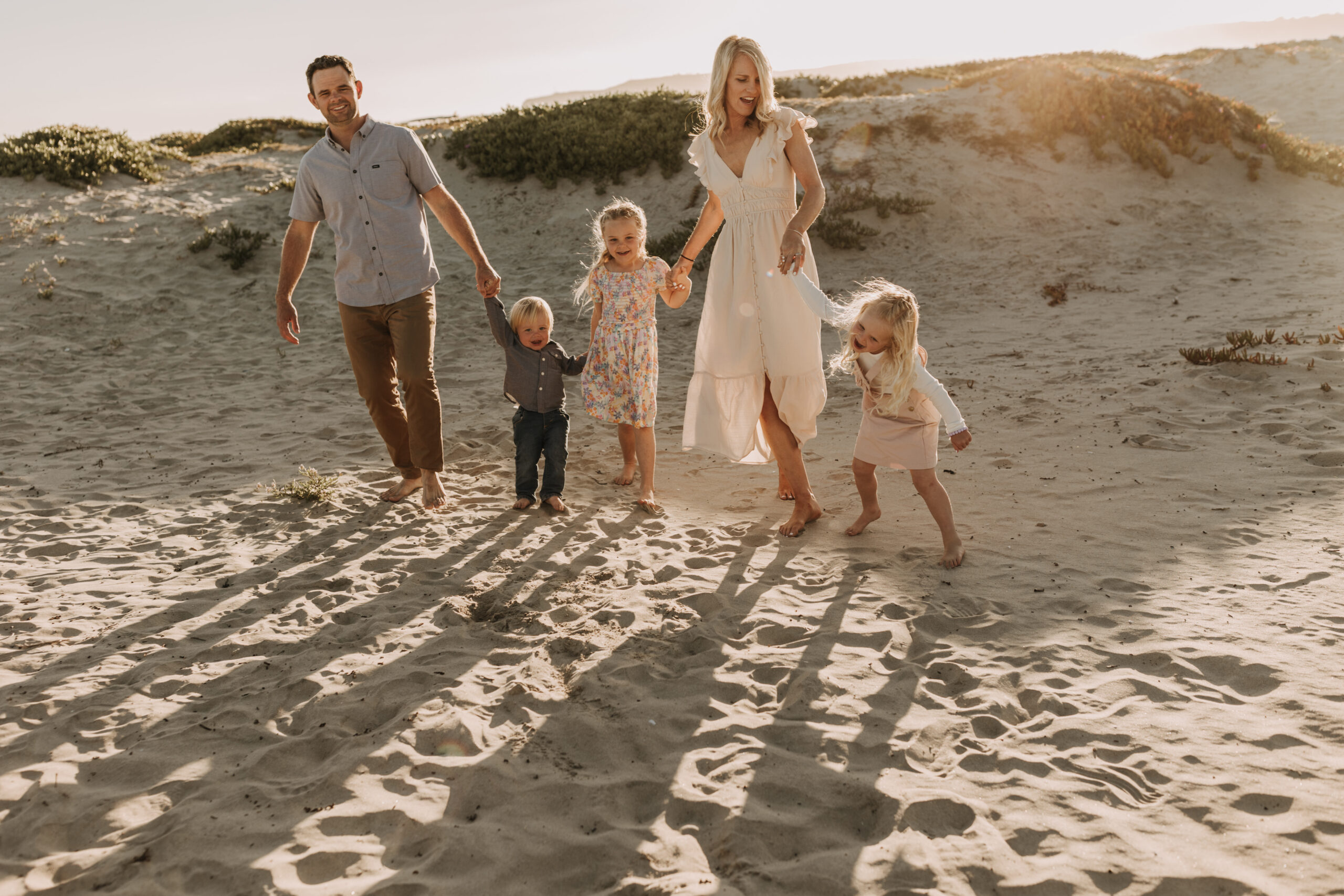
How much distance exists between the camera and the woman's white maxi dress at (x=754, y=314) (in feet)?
15.1

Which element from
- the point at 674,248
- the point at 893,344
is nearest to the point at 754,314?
the point at 893,344

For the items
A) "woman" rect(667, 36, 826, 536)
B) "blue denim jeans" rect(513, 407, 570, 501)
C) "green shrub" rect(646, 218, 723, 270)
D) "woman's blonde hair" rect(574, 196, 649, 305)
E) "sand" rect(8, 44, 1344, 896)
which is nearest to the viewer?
"sand" rect(8, 44, 1344, 896)

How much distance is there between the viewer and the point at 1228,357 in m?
7.16

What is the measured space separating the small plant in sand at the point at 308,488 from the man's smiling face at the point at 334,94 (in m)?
2.30

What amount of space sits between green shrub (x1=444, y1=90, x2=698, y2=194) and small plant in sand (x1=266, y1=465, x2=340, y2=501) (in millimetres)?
10910

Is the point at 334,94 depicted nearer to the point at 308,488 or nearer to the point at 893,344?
the point at 308,488

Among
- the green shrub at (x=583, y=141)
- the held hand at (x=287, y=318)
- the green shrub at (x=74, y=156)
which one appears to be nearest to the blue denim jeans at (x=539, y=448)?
the held hand at (x=287, y=318)

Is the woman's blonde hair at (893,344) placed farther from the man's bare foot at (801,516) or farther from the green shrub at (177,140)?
the green shrub at (177,140)

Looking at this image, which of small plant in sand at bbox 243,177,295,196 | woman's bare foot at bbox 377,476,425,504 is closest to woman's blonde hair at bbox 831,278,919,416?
woman's bare foot at bbox 377,476,425,504

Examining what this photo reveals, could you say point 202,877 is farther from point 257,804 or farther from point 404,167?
point 404,167

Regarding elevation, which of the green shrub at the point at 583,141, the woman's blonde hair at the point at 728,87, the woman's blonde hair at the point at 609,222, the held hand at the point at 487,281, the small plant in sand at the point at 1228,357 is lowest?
the small plant in sand at the point at 1228,357

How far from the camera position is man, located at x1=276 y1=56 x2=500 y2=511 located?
488 centimetres

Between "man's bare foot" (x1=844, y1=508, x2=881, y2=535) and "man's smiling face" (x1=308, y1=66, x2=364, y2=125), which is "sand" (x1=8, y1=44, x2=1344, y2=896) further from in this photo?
"man's smiling face" (x1=308, y1=66, x2=364, y2=125)

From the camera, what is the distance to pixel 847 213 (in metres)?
13.4
